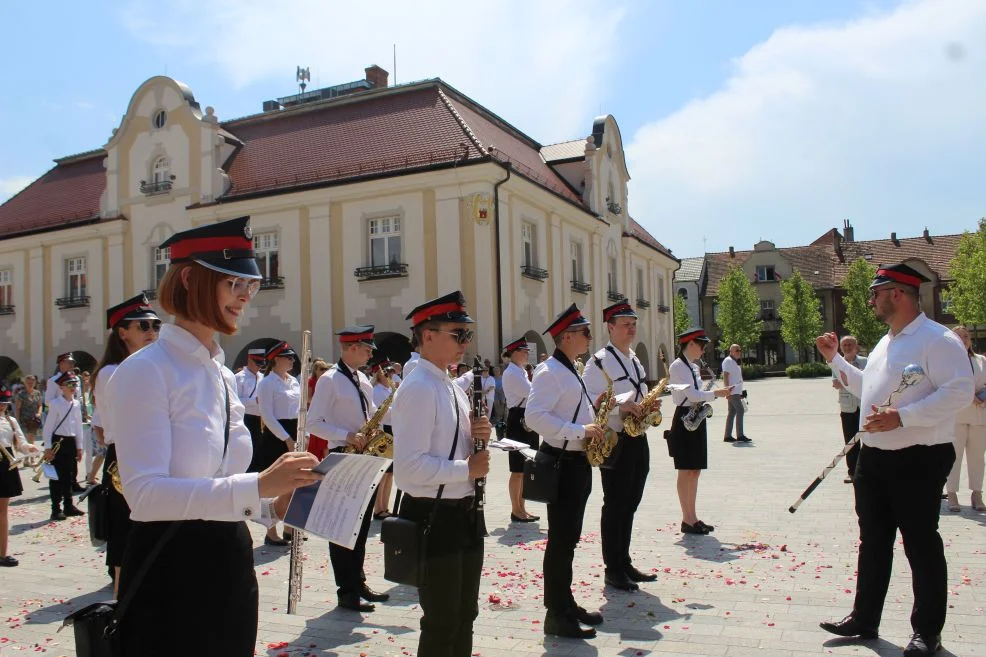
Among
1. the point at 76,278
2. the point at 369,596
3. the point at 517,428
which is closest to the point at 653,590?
the point at 369,596

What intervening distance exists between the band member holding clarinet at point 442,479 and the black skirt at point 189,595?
1388 millimetres

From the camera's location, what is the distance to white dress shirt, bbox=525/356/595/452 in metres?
5.88

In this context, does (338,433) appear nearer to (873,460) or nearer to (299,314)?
(873,460)

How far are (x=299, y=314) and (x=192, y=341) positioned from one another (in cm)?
2416

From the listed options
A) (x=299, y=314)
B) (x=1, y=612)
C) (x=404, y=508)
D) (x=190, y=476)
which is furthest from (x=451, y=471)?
(x=299, y=314)

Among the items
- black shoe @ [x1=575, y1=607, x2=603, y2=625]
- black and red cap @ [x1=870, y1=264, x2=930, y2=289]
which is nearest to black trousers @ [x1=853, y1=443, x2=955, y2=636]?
black and red cap @ [x1=870, y1=264, x2=930, y2=289]

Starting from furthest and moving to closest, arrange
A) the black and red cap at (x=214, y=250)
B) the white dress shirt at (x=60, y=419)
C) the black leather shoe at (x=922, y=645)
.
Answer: the white dress shirt at (x=60, y=419)
the black leather shoe at (x=922, y=645)
the black and red cap at (x=214, y=250)

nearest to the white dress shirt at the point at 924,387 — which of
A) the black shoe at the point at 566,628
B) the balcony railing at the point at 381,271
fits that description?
the black shoe at the point at 566,628

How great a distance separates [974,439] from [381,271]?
17.9m

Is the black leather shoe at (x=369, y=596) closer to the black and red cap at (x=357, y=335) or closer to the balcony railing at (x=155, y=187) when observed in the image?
the black and red cap at (x=357, y=335)

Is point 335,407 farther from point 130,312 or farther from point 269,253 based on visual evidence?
point 269,253

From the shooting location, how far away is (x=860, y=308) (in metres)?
63.8

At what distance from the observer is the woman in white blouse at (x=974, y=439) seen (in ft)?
31.0

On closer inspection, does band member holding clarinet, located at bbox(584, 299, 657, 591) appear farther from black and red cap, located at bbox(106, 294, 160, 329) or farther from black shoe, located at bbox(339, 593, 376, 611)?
black and red cap, located at bbox(106, 294, 160, 329)
